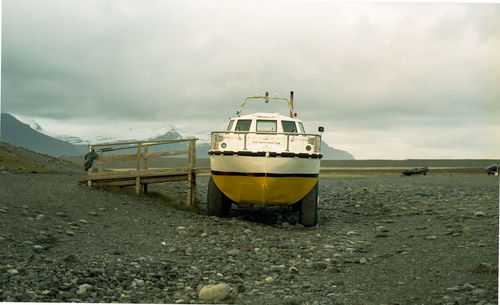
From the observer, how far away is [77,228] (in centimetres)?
880

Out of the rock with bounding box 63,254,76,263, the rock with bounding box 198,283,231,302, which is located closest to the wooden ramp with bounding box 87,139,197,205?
the rock with bounding box 63,254,76,263

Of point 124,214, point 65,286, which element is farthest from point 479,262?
point 124,214

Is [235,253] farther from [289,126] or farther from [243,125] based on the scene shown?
[289,126]

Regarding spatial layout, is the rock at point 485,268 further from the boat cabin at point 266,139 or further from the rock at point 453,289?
the boat cabin at point 266,139

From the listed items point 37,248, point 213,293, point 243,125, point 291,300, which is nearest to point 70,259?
point 37,248

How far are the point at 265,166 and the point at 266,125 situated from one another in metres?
2.02

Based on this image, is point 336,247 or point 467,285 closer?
point 467,285

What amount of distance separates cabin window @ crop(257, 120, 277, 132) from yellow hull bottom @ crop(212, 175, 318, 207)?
1.78 metres

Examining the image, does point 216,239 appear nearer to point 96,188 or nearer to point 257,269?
point 257,269

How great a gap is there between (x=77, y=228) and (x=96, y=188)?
484 cm

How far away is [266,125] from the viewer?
11750mm

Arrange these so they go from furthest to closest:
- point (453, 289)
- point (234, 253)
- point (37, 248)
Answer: point (234, 253) < point (37, 248) < point (453, 289)

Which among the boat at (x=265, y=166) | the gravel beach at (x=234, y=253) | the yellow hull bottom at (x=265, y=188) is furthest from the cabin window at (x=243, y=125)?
the gravel beach at (x=234, y=253)

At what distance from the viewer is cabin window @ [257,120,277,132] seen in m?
11.7
